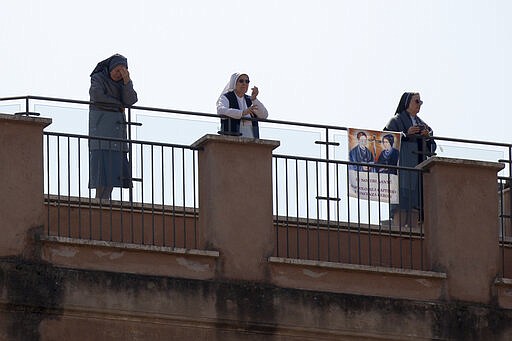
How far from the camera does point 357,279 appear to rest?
30266 mm

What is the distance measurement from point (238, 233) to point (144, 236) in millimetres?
1160

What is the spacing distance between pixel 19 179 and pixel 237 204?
2.40 meters

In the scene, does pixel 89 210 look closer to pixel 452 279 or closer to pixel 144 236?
pixel 144 236

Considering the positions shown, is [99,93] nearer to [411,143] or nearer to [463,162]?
[411,143]

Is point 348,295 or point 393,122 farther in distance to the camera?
point 393,122

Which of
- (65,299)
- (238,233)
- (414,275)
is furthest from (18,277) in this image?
(414,275)

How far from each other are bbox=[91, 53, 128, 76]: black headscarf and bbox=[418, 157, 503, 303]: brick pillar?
356 cm

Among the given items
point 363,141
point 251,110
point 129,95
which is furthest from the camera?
point 363,141

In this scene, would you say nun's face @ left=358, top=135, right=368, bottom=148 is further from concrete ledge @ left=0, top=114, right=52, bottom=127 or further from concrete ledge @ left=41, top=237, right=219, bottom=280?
concrete ledge @ left=0, top=114, right=52, bottom=127

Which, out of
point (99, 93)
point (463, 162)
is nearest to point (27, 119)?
point (99, 93)

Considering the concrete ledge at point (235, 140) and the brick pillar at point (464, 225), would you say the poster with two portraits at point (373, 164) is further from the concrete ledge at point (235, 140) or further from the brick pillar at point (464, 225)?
the concrete ledge at point (235, 140)

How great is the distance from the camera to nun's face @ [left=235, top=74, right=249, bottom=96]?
105 ft

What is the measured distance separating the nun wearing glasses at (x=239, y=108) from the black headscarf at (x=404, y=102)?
1.67m

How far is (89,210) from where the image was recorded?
3039cm
